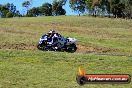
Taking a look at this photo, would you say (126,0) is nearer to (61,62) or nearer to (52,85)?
(61,62)

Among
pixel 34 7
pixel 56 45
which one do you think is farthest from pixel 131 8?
pixel 56 45

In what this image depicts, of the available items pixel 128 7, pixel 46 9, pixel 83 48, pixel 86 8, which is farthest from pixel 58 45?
pixel 46 9

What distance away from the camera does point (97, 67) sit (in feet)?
62.8

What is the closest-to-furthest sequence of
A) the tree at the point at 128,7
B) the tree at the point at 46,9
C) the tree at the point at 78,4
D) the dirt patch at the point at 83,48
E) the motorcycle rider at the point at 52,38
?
the motorcycle rider at the point at 52,38
the dirt patch at the point at 83,48
the tree at the point at 128,7
the tree at the point at 78,4
the tree at the point at 46,9

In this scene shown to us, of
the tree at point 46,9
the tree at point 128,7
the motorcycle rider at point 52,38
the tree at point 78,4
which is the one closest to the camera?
the motorcycle rider at point 52,38

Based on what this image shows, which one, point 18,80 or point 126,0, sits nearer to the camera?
point 18,80

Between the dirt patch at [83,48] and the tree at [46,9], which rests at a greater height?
the dirt patch at [83,48]

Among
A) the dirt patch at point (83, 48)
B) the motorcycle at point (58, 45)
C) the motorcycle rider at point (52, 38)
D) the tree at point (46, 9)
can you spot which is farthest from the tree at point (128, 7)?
the motorcycle rider at point (52, 38)

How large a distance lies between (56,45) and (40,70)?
15.1m

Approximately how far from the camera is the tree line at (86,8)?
371 feet

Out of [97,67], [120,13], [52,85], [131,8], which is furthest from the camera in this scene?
[120,13]

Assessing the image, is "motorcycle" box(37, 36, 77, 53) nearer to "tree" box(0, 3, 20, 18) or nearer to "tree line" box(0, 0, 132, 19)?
"tree line" box(0, 0, 132, 19)

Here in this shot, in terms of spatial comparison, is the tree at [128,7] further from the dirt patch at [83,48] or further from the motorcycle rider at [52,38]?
the motorcycle rider at [52,38]

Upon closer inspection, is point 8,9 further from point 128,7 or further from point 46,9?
point 128,7
